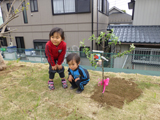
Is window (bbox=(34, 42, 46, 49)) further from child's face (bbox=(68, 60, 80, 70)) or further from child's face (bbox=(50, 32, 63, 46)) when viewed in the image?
child's face (bbox=(68, 60, 80, 70))

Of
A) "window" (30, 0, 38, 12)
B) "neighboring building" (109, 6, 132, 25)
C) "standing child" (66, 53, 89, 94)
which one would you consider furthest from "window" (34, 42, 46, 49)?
"neighboring building" (109, 6, 132, 25)

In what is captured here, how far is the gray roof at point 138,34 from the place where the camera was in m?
6.79

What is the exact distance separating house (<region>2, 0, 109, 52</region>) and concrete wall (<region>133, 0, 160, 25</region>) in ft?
8.94

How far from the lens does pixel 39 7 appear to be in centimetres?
873

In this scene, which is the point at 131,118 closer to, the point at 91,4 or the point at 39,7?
the point at 91,4

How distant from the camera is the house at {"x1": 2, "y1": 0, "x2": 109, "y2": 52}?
757cm

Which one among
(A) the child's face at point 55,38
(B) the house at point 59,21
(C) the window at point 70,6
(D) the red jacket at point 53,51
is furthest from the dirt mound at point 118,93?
(C) the window at point 70,6

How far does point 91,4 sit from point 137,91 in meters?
6.07

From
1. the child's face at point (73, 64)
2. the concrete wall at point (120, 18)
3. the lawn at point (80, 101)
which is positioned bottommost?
the lawn at point (80, 101)

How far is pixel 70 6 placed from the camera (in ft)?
25.8

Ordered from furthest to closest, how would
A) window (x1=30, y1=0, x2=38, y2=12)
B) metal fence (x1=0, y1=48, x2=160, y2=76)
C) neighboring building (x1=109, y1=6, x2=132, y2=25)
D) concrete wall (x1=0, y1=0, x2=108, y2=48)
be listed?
neighboring building (x1=109, y1=6, x2=132, y2=25), window (x1=30, y1=0, x2=38, y2=12), concrete wall (x1=0, y1=0, x2=108, y2=48), metal fence (x1=0, y1=48, x2=160, y2=76)

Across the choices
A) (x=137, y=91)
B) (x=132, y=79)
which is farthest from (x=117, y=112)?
(x=132, y=79)

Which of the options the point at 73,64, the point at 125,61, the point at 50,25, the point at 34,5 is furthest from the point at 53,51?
the point at 34,5

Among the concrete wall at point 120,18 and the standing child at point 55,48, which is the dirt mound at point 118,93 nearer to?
the standing child at point 55,48
